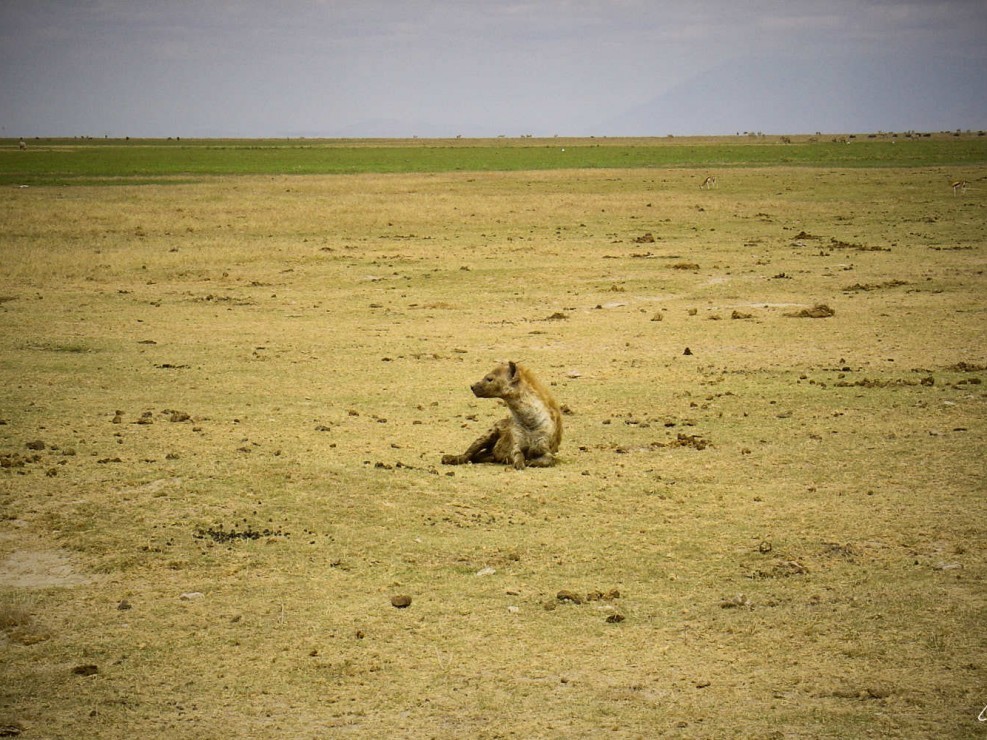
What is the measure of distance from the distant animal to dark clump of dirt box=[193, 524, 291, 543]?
217 centimetres

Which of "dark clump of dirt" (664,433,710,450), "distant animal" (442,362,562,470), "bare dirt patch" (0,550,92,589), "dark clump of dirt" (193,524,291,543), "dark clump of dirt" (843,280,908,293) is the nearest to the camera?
"bare dirt patch" (0,550,92,589)

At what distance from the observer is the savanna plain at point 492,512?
18.4 feet

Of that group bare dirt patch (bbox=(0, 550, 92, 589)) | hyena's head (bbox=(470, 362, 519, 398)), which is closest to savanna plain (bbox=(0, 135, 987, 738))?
bare dirt patch (bbox=(0, 550, 92, 589))

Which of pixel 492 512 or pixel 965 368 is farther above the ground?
pixel 965 368

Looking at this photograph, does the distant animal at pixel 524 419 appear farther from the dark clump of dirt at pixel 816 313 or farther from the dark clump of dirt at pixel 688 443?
the dark clump of dirt at pixel 816 313

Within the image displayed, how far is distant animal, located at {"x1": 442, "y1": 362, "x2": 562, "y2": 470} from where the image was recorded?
31.7 feet

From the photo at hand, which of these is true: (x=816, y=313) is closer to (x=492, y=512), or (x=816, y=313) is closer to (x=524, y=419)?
(x=524, y=419)

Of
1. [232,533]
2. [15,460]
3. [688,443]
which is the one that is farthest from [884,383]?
[15,460]

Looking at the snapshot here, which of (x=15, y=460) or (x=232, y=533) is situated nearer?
(x=232, y=533)

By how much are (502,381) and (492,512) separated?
1650 millimetres

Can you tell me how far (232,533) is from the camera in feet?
26.0

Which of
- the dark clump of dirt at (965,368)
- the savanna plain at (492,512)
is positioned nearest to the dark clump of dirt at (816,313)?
the savanna plain at (492,512)

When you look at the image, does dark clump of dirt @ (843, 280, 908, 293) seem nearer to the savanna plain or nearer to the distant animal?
the savanna plain

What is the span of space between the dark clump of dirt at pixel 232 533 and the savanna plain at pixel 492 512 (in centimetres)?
3
